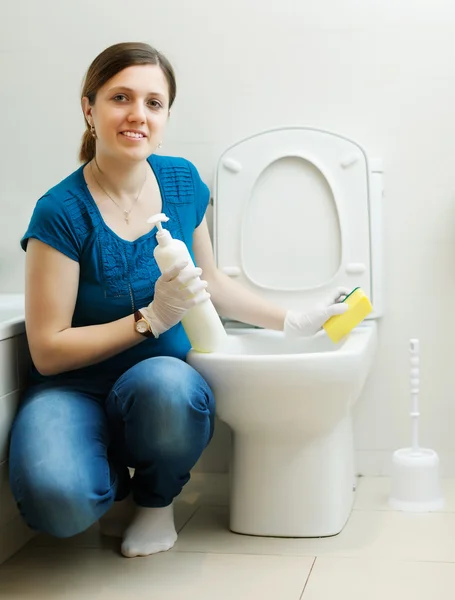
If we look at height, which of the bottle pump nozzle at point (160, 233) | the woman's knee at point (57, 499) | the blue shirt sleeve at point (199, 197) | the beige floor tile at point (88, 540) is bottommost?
the beige floor tile at point (88, 540)

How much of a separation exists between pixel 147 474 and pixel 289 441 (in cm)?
28

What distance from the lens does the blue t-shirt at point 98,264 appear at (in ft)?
5.19

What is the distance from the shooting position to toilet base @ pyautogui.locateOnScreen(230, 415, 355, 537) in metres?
1.70

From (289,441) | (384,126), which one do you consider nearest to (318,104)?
(384,126)

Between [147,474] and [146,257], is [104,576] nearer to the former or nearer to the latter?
[147,474]

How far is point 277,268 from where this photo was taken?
1.99m

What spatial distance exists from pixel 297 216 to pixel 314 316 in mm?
324

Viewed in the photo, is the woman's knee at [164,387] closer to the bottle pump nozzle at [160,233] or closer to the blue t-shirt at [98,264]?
the blue t-shirt at [98,264]

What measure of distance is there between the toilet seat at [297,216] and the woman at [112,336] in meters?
0.24

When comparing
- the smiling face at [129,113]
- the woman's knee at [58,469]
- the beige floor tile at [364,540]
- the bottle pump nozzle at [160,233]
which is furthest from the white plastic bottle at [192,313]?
the beige floor tile at [364,540]

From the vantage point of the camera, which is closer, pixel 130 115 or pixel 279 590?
pixel 279 590

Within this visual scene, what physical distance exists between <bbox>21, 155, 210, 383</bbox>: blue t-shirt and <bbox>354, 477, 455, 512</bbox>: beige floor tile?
53 cm

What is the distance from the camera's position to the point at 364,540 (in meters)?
1.68

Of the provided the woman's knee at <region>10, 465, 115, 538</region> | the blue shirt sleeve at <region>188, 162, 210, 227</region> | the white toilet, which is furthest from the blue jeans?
the blue shirt sleeve at <region>188, 162, 210, 227</region>
